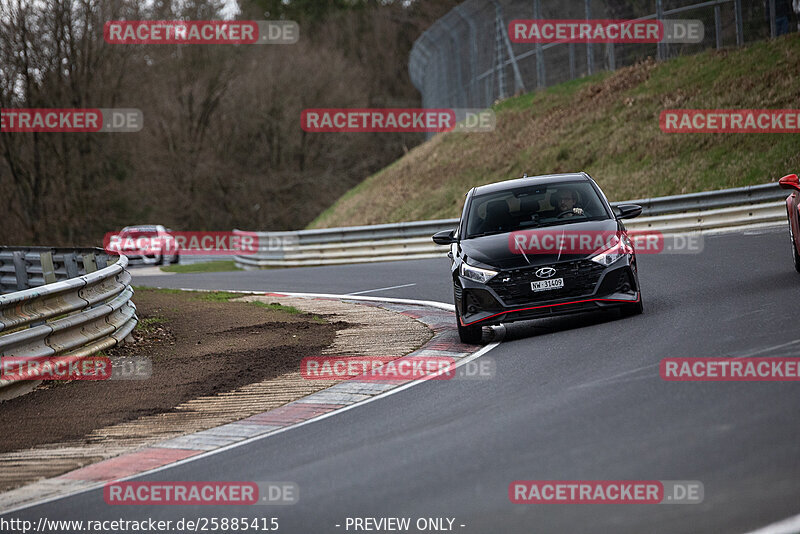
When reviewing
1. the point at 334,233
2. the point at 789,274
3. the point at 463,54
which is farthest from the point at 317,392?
the point at 463,54

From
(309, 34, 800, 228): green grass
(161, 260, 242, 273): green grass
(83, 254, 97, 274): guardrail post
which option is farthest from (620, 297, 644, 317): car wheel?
(161, 260, 242, 273): green grass

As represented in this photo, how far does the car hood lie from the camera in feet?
35.4

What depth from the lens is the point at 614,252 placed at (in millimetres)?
10867

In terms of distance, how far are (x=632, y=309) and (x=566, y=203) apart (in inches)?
61.2

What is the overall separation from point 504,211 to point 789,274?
3.57m

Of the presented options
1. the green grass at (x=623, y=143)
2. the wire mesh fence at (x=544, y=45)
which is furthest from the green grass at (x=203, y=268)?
the wire mesh fence at (x=544, y=45)

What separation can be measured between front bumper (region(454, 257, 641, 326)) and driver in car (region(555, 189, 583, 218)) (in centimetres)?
124

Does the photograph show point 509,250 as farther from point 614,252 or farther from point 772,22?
point 772,22

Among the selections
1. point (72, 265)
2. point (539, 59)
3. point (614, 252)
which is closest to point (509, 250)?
point (614, 252)

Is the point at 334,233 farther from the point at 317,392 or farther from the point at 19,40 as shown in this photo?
the point at 19,40

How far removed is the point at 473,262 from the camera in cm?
1105

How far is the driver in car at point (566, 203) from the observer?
468 inches

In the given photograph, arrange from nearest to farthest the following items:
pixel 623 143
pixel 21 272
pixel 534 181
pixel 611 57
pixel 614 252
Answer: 1. pixel 614 252
2. pixel 534 181
3. pixel 21 272
4. pixel 623 143
5. pixel 611 57

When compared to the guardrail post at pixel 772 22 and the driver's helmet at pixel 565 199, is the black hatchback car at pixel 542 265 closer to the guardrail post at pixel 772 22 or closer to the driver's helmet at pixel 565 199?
the driver's helmet at pixel 565 199
